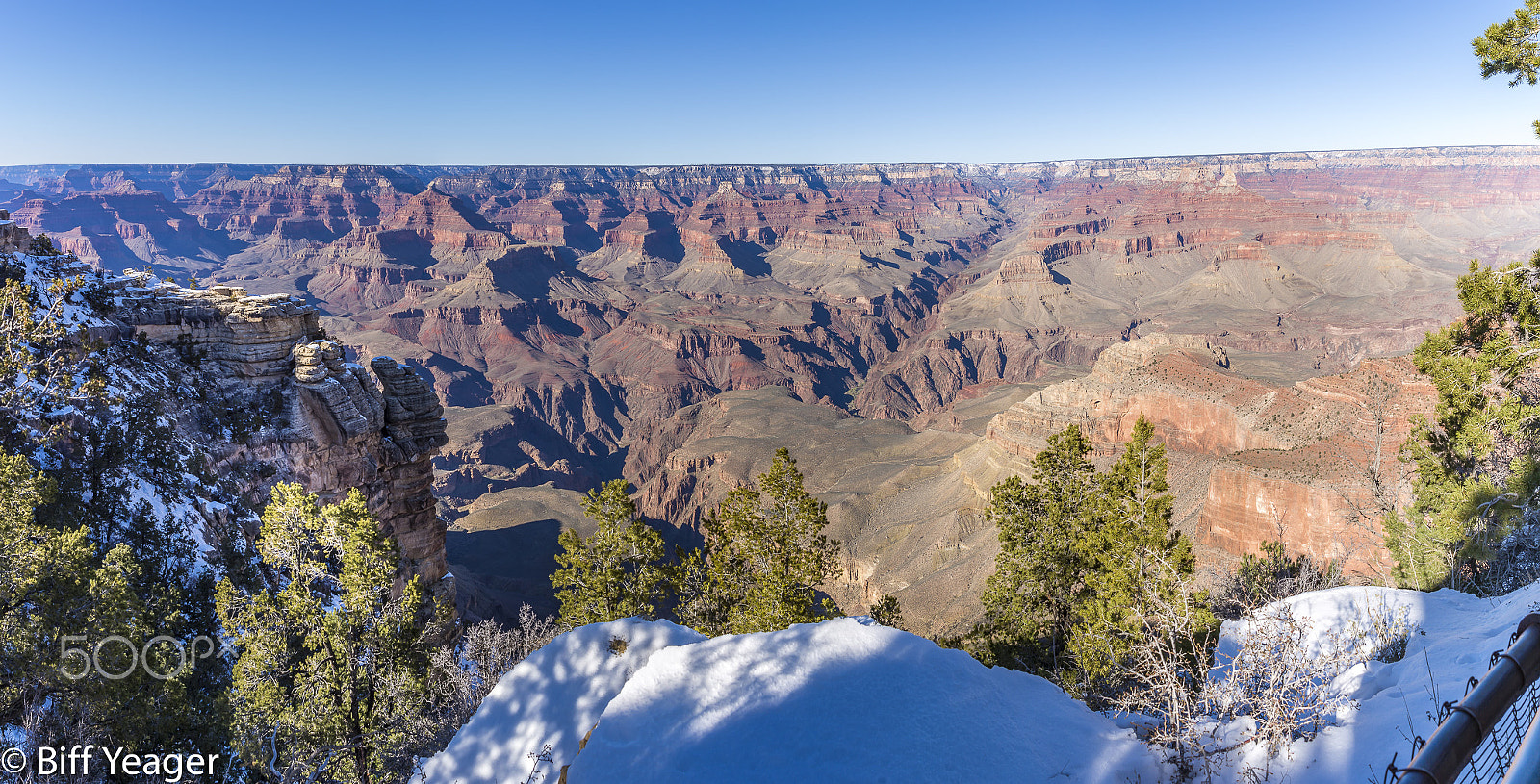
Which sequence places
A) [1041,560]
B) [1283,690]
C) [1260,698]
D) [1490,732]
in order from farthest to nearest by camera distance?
[1041,560] < [1260,698] < [1283,690] < [1490,732]

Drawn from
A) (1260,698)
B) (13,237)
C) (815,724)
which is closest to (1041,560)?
(1260,698)

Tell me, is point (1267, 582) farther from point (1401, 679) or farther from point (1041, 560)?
point (1401, 679)

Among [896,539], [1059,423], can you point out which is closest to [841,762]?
[896,539]

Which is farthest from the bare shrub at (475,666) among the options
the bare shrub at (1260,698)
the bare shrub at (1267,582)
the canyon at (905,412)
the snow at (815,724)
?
the bare shrub at (1267,582)

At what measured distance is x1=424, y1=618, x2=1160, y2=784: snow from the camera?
28.9ft

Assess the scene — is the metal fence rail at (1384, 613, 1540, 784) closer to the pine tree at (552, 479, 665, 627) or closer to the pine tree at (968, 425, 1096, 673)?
the pine tree at (968, 425, 1096, 673)

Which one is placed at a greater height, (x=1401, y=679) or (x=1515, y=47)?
(x=1515, y=47)

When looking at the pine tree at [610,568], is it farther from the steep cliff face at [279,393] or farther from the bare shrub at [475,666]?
the steep cliff face at [279,393]

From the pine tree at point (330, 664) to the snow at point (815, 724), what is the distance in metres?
4.16

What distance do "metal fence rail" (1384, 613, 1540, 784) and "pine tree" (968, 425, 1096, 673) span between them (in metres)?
16.0

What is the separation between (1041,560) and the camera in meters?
21.6

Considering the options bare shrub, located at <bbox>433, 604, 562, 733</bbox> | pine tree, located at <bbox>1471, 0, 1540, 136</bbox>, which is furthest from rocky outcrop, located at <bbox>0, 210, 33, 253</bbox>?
pine tree, located at <bbox>1471, 0, 1540, 136</bbox>

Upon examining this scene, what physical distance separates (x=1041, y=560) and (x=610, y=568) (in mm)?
13526

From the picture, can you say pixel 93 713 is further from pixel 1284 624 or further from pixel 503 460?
pixel 503 460
